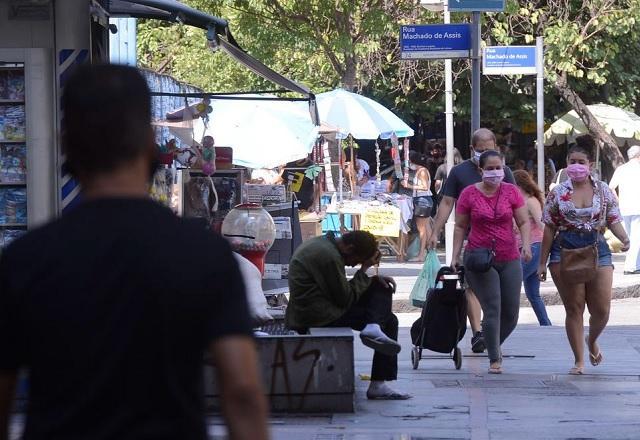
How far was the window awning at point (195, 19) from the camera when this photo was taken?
9.86 meters

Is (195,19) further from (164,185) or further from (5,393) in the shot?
(5,393)

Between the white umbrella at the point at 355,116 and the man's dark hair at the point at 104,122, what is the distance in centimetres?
1760

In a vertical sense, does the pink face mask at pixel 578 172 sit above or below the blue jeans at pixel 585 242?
above

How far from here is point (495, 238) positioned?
9844 millimetres

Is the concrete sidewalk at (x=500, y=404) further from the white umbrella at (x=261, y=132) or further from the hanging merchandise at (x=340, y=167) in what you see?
the hanging merchandise at (x=340, y=167)

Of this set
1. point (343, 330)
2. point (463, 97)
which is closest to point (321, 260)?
point (343, 330)

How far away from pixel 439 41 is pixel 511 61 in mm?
4020

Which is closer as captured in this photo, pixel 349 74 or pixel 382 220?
pixel 382 220

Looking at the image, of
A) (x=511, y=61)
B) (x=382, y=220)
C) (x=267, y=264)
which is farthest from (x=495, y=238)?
(x=382, y=220)

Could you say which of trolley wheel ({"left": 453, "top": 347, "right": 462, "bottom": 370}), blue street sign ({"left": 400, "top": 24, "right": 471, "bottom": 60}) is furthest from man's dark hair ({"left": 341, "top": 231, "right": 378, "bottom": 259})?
blue street sign ({"left": 400, "top": 24, "right": 471, "bottom": 60})

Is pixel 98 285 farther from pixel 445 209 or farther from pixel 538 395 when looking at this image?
pixel 445 209

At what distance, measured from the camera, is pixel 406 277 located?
60.9 ft

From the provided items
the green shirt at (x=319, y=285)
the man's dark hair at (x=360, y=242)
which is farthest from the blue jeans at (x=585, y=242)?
the man's dark hair at (x=360, y=242)

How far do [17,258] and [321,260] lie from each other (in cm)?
567
